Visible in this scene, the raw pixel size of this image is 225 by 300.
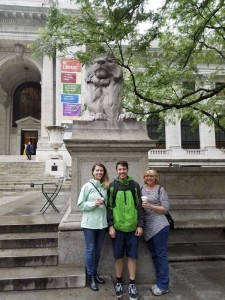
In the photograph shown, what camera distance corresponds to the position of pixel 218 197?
736cm

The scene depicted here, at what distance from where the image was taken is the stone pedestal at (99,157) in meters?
4.21

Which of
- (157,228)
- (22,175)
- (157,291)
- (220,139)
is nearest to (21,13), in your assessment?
(22,175)

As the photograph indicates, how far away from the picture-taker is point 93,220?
3750mm

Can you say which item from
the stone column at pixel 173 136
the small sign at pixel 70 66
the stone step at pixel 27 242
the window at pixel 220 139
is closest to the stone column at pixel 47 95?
the small sign at pixel 70 66

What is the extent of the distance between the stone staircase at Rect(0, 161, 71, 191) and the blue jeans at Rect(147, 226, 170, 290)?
1341 cm

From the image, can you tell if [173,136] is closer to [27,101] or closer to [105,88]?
[27,101]

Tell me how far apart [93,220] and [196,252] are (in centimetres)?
286

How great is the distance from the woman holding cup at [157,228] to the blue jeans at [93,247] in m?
0.66

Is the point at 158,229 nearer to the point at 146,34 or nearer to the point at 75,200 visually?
the point at 75,200

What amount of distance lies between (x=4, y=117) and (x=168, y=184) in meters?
35.1

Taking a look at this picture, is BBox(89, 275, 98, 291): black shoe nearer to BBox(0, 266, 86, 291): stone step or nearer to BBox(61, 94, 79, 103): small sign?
BBox(0, 266, 86, 291): stone step

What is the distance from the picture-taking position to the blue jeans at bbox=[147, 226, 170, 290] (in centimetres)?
375

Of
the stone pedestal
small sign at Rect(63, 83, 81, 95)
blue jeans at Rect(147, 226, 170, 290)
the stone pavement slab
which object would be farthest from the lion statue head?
small sign at Rect(63, 83, 81, 95)

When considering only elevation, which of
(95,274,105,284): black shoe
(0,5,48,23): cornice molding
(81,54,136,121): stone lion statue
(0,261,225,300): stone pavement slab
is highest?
(0,5,48,23): cornice molding
